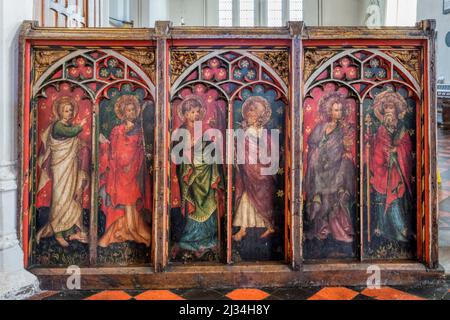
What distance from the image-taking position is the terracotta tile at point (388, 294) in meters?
2.20

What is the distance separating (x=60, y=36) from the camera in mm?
2273

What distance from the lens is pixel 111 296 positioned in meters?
2.24

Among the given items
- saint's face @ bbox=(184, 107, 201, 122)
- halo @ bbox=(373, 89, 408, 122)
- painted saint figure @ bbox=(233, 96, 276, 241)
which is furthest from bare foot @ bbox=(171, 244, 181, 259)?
halo @ bbox=(373, 89, 408, 122)

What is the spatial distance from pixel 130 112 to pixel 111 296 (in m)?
0.96

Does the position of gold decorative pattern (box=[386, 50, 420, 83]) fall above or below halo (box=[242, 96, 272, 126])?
above

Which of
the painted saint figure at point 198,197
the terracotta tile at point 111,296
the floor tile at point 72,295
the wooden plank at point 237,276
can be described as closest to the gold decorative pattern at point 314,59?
the painted saint figure at point 198,197

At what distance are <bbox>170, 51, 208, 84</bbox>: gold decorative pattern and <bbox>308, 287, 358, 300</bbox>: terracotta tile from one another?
4.38 ft

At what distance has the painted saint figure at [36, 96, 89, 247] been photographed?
2.36 metres

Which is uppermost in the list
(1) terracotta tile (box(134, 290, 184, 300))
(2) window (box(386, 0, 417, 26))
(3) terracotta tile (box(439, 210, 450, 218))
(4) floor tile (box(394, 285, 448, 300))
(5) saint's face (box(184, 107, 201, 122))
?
Answer: (2) window (box(386, 0, 417, 26))

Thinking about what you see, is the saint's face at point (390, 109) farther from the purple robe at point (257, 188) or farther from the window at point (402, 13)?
the window at point (402, 13)

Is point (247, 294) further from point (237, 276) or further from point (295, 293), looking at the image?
point (295, 293)

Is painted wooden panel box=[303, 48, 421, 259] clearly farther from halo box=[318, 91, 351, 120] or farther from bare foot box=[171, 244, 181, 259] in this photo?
bare foot box=[171, 244, 181, 259]

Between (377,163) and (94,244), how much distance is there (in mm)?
1598

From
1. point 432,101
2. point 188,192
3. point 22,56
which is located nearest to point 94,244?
point 188,192
